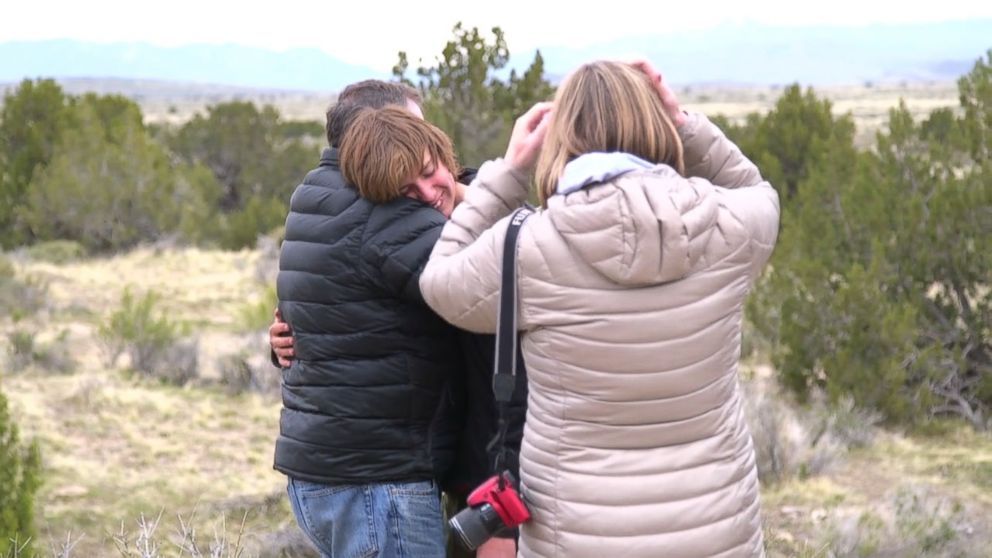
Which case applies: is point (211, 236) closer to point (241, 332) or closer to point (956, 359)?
point (241, 332)

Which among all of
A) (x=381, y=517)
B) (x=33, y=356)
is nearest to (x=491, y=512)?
(x=381, y=517)

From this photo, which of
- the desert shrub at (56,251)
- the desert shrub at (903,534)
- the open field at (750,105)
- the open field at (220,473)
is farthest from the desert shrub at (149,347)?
the open field at (750,105)

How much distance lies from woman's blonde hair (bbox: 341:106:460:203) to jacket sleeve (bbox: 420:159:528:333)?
0.16 m

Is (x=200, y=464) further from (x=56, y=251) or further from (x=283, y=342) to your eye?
(x=56, y=251)

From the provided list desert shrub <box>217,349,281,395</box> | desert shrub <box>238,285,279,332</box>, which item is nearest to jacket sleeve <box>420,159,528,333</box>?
desert shrub <box>217,349,281,395</box>

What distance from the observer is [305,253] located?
249 centimetres

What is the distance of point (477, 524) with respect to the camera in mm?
2264

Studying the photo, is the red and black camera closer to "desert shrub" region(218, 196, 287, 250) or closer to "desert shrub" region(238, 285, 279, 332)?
"desert shrub" region(238, 285, 279, 332)

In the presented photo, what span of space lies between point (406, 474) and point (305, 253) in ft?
1.66

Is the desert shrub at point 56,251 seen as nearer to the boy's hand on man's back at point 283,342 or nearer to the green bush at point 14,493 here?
the green bush at point 14,493

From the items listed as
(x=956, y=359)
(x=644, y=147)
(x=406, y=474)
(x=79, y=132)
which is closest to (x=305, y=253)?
(x=406, y=474)

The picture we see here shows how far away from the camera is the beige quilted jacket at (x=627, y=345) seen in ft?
6.79

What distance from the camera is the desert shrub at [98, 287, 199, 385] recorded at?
9.71 meters

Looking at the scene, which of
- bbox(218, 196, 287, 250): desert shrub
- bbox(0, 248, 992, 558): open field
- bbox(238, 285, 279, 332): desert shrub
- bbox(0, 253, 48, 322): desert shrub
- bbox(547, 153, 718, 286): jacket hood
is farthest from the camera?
bbox(218, 196, 287, 250): desert shrub
